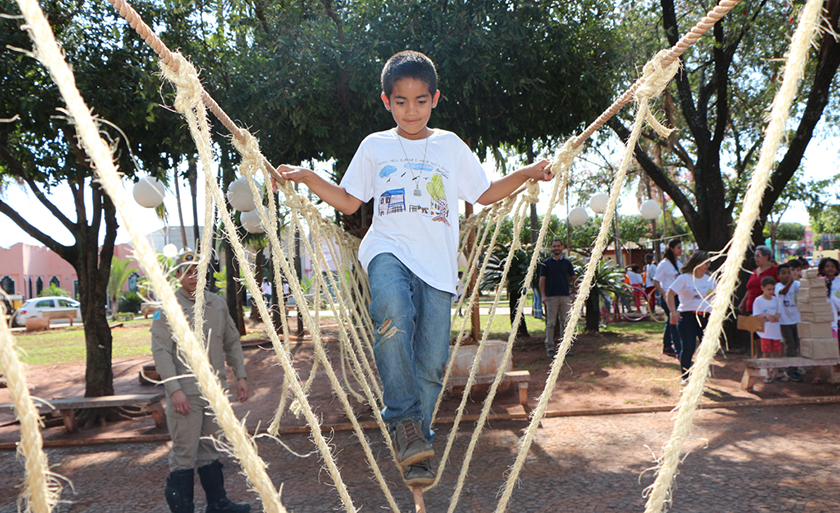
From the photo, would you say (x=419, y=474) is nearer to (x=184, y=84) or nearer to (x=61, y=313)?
(x=184, y=84)

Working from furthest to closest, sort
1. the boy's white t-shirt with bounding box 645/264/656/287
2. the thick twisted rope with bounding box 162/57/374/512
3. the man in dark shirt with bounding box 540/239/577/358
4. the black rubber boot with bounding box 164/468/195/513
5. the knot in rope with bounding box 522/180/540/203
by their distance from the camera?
the boy's white t-shirt with bounding box 645/264/656/287 < the man in dark shirt with bounding box 540/239/577/358 < the black rubber boot with bounding box 164/468/195/513 < the knot in rope with bounding box 522/180/540/203 < the thick twisted rope with bounding box 162/57/374/512

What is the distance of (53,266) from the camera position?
920 inches

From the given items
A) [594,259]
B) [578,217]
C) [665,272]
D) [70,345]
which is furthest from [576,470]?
[70,345]

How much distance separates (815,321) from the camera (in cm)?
420

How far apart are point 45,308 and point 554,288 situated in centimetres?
1647

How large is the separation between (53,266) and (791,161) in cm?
2609

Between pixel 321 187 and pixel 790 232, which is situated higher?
pixel 790 232

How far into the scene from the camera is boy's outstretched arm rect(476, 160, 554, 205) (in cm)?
192

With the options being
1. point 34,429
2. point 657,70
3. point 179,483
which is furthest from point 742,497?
point 34,429

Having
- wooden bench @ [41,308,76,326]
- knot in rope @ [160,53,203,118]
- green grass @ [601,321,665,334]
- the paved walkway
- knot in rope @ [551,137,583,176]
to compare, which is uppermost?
knot in rope @ [160,53,203,118]

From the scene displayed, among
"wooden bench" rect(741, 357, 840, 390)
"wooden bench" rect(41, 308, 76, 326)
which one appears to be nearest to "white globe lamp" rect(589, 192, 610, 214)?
"wooden bench" rect(741, 357, 840, 390)

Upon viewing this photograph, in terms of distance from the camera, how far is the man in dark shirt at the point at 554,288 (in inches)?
252

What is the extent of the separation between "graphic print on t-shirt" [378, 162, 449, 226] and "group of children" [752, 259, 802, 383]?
3.90 m

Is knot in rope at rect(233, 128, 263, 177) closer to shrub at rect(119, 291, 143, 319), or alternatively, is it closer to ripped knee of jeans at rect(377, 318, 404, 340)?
ripped knee of jeans at rect(377, 318, 404, 340)
